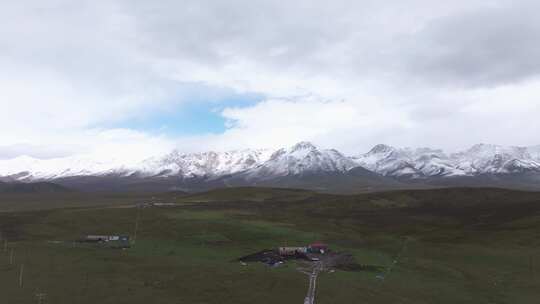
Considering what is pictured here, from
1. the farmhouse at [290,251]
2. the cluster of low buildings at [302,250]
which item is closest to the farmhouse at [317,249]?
the cluster of low buildings at [302,250]

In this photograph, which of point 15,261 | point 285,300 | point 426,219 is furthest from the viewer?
point 426,219

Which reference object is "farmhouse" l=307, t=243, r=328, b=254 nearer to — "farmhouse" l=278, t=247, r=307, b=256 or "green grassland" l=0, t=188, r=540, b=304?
"farmhouse" l=278, t=247, r=307, b=256

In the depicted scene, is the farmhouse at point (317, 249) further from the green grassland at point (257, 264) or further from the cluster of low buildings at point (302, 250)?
the green grassland at point (257, 264)

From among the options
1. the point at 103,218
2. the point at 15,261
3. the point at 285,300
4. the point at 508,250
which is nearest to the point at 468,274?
the point at 508,250

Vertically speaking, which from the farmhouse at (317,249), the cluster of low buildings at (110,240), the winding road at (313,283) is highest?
the cluster of low buildings at (110,240)

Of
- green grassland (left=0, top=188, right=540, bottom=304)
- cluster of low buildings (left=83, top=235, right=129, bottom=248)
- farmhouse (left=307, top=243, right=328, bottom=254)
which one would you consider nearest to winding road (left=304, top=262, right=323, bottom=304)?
green grassland (left=0, top=188, right=540, bottom=304)

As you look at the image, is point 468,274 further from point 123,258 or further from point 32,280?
point 32,280

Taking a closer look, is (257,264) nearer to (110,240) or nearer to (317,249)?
(317,249)

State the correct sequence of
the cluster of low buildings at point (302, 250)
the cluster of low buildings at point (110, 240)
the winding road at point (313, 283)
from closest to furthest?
the winding road at point (313, 283) < the cluster of low buildings at point (302, 250) < the cluster of low buildings at point (110, 240)
